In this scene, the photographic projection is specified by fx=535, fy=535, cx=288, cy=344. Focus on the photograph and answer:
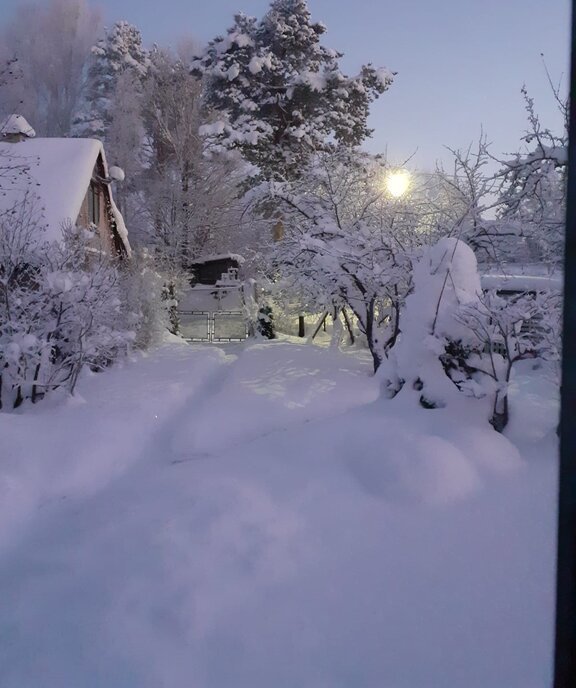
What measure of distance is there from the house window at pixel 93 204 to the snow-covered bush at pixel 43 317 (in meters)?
7.32

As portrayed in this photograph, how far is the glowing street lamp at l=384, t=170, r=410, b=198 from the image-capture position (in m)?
12.9

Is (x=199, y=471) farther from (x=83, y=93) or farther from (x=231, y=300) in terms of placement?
(x=83, y=93)

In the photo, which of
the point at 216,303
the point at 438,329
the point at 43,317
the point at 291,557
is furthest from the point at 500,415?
the point at 216,303

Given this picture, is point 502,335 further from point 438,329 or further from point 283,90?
point 283,90

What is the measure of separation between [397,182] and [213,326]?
1097cm

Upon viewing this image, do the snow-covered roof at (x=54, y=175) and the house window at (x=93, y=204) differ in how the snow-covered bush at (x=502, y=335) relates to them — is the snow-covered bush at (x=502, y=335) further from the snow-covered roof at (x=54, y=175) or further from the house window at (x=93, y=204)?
the house window at (x=93, y=204)

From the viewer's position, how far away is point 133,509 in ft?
18.4

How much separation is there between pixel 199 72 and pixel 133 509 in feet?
65.8

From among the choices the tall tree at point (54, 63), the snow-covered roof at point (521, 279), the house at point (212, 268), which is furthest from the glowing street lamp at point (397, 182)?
the tall tree at point (54, 63)

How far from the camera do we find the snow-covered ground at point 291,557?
11.5 feet

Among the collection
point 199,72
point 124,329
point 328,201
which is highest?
point 199,72

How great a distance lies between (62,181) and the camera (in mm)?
14727

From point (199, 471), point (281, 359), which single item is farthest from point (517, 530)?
point (281, 359)

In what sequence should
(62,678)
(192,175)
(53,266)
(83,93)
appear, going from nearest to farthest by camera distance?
(62,678) < (53,266) < (192,175) < (83,93)
